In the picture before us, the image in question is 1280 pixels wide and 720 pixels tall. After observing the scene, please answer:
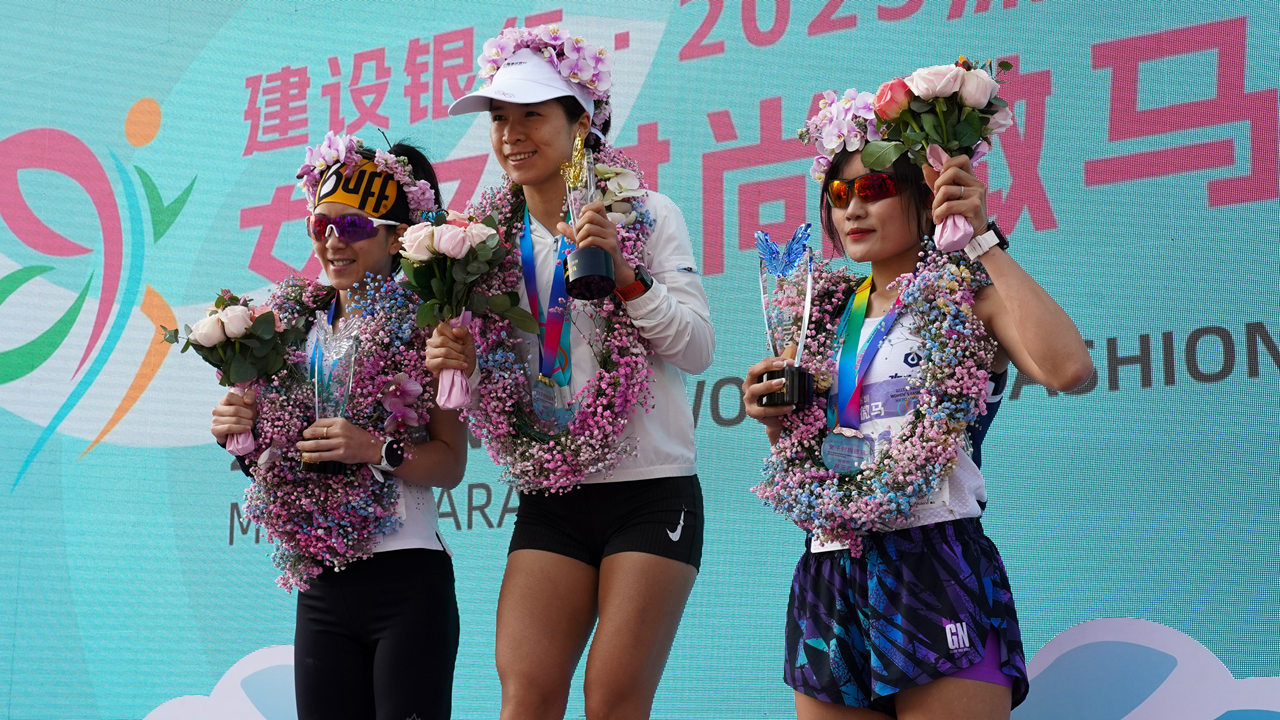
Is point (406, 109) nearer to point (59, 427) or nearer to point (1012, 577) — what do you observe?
point (59, 427)

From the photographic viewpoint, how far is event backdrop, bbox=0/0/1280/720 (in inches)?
126

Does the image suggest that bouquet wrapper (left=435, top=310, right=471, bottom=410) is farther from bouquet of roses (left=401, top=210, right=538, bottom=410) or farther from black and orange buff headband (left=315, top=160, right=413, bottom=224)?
black and orange buff headband (left=315, top=160, right=413, bottom=224)

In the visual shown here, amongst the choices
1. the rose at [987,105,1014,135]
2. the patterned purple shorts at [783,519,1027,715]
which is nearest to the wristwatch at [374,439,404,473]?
the patterned purple shorts at [783,519,1027,715]

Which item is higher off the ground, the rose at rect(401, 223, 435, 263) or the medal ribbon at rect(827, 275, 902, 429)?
the rose at rect(401, 223, 435, 263)

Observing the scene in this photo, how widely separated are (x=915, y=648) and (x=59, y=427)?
408cm

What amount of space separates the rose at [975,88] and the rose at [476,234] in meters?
1.00

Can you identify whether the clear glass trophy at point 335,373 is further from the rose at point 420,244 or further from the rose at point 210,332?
the rose at point 420,244

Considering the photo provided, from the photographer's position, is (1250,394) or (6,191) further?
(6,191)

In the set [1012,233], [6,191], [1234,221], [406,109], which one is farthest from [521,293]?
[6,191]

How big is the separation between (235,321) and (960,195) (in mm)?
1651

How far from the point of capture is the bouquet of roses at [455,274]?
105 inches

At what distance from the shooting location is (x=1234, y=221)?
3.20 m

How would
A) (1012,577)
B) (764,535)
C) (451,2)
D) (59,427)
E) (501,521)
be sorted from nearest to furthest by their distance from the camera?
(1012,577), (764,535), (501,521), (451,2), (59,427)

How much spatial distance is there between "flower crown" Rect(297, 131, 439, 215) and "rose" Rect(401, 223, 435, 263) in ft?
1.38
